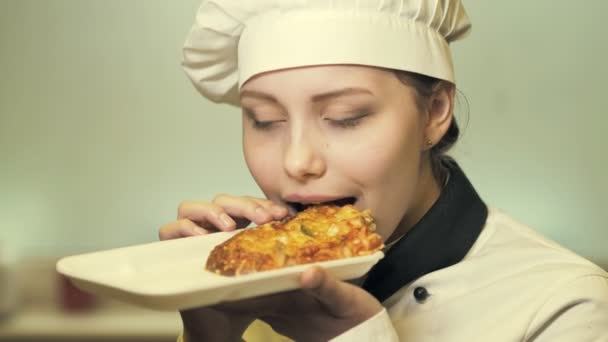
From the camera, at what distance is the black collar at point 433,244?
1.33m

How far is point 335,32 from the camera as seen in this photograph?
4.00ft

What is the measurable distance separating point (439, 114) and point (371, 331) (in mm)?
494

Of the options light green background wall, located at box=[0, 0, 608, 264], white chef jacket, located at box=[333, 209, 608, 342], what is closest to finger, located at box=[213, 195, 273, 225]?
white chef jacket, located at box=[333, 209, 608, 342]

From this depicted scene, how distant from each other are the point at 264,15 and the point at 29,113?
1708mm

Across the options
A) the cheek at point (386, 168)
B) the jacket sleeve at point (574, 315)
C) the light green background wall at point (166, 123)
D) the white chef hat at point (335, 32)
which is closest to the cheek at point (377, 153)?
the cheek at point (386, 168)

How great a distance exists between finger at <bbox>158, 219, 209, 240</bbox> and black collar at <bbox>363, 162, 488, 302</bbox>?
0.33 metres

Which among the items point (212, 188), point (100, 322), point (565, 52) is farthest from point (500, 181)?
point (100, 322)

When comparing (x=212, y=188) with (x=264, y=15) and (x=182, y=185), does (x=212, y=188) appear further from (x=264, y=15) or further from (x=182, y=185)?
(x=264, y=15)

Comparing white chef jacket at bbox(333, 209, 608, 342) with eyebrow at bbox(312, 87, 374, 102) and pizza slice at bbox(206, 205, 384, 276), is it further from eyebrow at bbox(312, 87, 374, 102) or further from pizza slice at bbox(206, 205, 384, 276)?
eyebrow at bbox(312, 87, 374, 102)

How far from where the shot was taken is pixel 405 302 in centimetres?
133

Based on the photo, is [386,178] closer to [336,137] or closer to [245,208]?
[336,137]

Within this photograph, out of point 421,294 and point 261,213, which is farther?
point 421,294

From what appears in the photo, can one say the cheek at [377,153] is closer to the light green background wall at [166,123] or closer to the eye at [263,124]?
the eye at [263,124]

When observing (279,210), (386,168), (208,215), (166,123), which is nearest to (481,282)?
(386,168)
